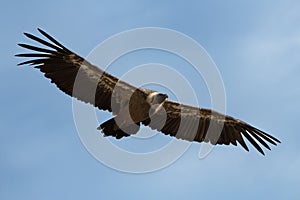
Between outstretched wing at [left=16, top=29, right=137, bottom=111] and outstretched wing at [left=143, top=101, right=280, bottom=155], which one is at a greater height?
outstretched wing at [left=143, top=101, right=280, bottom=155]

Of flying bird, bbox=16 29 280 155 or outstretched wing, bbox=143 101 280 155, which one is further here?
outstretched wing, bbox=143 101 280 155

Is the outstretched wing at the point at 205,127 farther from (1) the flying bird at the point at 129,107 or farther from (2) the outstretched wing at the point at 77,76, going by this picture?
(2) the outstretched wing at the point at 77,76

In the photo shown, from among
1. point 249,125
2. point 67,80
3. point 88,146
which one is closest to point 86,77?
point 67,80

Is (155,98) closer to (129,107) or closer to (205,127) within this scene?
(129,107)

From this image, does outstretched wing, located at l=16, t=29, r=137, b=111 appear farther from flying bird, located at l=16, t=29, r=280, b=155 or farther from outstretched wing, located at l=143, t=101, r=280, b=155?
outstretched wing, located at l=143, t=101, r=280, b=155

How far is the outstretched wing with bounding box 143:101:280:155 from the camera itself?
2502cm

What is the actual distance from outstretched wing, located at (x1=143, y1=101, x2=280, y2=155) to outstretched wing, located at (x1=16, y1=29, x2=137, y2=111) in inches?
81.6

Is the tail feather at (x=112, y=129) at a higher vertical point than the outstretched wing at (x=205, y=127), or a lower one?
lower

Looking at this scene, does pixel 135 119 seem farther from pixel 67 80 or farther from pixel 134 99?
pixel 67 80

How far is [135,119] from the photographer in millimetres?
23781

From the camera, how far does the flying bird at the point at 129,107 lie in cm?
2280

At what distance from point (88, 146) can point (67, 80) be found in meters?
1.96

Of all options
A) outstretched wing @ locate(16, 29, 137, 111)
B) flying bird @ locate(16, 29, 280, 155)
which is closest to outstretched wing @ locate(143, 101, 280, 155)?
flying bird @ locate(16, 29, 280, 155)

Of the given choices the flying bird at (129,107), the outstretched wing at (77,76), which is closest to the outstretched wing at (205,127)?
the flying bird at (129,107)
